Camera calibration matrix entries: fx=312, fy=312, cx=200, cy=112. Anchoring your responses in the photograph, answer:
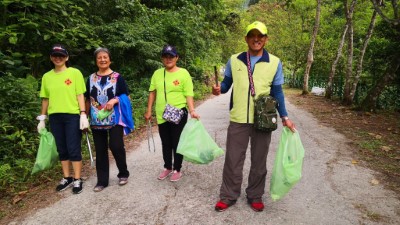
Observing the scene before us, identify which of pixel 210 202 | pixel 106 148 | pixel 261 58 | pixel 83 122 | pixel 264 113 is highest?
pixel 261 58

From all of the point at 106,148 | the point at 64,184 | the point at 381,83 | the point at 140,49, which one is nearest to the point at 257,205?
the point at 106,148

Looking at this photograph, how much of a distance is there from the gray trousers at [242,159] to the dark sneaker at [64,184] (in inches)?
82.4

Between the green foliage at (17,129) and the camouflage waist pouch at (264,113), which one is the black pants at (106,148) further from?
the camouflage waist pouch at (264,113)

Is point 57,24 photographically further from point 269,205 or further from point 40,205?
point 269,205

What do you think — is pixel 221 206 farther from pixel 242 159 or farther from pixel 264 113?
pixel 264 113

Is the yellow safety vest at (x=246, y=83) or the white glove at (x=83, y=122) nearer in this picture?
the yellow safety vest at (x=246, y=83)

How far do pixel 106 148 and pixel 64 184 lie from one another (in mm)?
727

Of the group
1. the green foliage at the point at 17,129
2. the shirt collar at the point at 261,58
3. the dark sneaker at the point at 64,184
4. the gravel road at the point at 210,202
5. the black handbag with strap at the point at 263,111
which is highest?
the shirt collar at the point at 261,58

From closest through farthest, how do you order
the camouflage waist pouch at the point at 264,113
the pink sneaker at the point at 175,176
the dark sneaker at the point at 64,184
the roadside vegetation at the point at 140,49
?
the camouflage waist pouch at the point at 264,113
the dark sneaker at the point at 64,184
the pink sneaker at the point at 175,176
the roadside vegetation at the point at 140,49

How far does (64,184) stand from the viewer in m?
4.08

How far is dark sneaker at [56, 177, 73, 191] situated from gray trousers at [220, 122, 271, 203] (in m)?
2.09

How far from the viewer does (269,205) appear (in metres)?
3.53

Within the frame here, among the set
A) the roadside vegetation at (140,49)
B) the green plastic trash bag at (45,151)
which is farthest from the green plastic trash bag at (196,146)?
the roadside vegetation at (140,49)

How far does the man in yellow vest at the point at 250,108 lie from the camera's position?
323 centimetres
